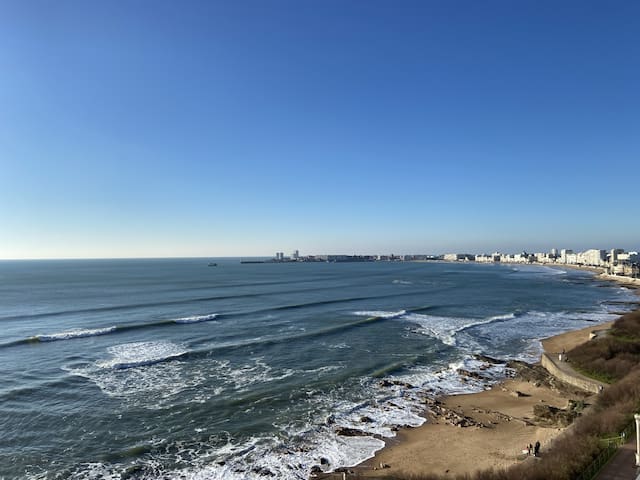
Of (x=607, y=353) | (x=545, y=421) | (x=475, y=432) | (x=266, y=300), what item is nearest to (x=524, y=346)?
(x=607, y=353)

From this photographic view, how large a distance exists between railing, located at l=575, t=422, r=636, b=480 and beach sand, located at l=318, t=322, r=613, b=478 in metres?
2.58

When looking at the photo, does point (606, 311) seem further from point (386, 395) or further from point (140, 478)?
point (140, 478)

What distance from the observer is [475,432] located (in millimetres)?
19281

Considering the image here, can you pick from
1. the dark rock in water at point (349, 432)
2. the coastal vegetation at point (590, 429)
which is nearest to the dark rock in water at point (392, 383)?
the dark rock in water at point (349, 432)

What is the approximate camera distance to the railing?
458 inches

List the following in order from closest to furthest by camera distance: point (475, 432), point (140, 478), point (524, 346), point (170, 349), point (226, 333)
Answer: point (140, 478) → point (475, 432) → point (170, 349) → point (524, 346) → point (226, 333)

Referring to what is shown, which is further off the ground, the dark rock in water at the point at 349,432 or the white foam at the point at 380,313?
the white foam at the point at 380,313

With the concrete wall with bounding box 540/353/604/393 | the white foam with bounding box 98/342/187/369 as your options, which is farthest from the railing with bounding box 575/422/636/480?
the white foam with bounding box 98/342/187/369

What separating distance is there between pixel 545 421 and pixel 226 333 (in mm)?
29492

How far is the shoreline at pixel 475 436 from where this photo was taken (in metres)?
15.9

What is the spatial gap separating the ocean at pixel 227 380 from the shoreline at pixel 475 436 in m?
0.99

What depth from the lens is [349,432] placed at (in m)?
19.0

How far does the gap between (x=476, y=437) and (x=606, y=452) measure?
672 centimetres

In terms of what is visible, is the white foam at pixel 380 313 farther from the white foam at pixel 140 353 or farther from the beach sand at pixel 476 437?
the beach sand at pixel 476 437
